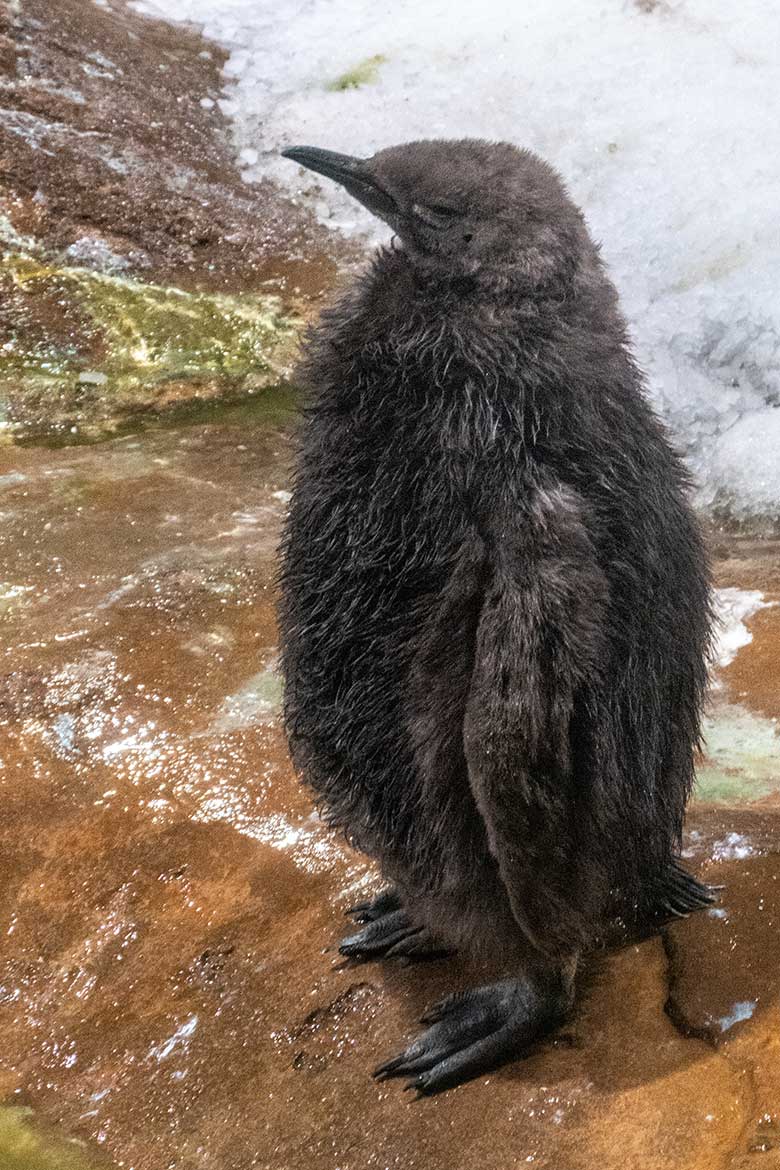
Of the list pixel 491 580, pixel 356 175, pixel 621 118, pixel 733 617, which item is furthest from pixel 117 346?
pixel 491 580

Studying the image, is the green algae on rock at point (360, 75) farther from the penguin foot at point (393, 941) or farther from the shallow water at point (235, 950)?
the penguin foot at point (393, 941)

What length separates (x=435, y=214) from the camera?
80.3 inches

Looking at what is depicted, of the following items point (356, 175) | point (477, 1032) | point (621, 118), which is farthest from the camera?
point (621, 118)

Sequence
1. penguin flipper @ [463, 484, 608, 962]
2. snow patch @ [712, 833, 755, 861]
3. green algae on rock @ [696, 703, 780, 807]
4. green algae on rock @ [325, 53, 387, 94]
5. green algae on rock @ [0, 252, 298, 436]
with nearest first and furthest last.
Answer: penguin flipper @ [463, 484, 608, 962] < snow patch @ [712, 833, 755, 861] < green algae on rock @ [696, 703, 780, 807] < green algae on rock @ [0, 252, 298, 436] < green algae on rock @ [325, 53, 387, 94]

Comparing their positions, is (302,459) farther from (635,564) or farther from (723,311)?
(723,311)

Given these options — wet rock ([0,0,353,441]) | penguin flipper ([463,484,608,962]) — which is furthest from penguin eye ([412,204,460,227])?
wet rock ([0,0,353,441])

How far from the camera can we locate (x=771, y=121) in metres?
6.68

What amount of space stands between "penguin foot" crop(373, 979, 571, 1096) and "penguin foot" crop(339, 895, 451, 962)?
0.16m

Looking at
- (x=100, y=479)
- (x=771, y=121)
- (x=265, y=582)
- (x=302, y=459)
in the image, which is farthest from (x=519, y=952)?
(x=771, y=121)

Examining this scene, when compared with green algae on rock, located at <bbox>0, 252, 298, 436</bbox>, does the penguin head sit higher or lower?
higher

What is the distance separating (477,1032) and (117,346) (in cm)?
347

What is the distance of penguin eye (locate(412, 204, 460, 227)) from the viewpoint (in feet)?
6.64

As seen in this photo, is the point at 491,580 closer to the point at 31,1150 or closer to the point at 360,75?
the point at 31,1150

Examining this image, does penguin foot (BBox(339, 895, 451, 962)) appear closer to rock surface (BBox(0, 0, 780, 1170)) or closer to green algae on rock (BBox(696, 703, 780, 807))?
rock surface (BBox(0, 0, 780, 1170))
